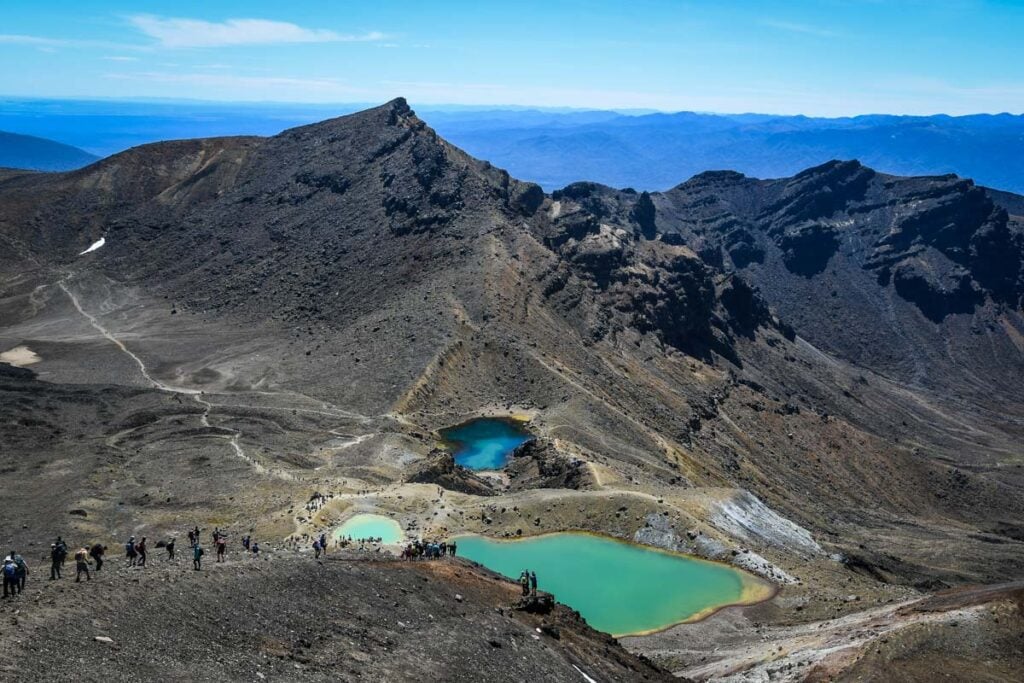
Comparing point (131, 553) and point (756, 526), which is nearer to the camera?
point (131, 553)

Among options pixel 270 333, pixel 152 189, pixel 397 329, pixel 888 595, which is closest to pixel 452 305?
pixel 397 329

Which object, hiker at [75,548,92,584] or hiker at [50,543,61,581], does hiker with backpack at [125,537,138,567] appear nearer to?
hiker at [50,543,61,581]

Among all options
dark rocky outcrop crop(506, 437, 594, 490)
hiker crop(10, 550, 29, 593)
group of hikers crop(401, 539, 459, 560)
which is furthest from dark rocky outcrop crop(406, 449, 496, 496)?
hiker crop(10, 550, 29, 593)

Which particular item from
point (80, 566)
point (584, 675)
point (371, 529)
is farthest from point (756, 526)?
point (80, 566)

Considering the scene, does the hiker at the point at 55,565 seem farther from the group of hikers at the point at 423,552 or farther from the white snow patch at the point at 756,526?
the white snow patch at the point at 756,526

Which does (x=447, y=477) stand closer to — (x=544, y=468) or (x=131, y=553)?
(x=544, y=468)

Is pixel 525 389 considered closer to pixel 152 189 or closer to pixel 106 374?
pixel 106 374
